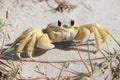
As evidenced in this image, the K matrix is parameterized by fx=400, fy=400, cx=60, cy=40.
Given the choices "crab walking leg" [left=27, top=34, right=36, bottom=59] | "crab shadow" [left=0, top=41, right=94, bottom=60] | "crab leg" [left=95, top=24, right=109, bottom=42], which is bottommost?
"crab shadow" [left=0, top=41, right=94, bottom=60]

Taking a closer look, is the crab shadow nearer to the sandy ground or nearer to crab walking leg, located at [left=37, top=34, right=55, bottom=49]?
the sandy ground

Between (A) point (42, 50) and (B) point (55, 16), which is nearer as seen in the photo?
(A) point (42, 50)

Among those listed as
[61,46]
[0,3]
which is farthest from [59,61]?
[0,3]

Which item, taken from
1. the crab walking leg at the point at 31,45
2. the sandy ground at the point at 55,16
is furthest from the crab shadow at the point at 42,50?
the crab walking leg at the point at 31,45

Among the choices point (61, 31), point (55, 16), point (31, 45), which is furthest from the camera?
point (55, 16)

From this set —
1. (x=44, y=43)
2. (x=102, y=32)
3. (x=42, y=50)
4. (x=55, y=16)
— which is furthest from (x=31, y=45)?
(x=55, y=16)

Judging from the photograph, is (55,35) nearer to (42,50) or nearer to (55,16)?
(42,50)

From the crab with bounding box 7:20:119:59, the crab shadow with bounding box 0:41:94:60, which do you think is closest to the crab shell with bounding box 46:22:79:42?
the crab with bounding box 7:20:119:59

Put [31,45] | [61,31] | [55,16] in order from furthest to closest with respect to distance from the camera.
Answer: [55,16], [61,31], [31,45]

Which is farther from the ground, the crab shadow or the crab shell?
the crab shell
